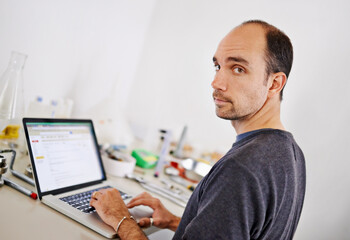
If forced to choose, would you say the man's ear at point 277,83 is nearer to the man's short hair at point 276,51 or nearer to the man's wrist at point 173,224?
the man's short hair at point 276,51

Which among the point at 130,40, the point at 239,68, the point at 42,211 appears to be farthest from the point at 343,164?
the point at 130,40

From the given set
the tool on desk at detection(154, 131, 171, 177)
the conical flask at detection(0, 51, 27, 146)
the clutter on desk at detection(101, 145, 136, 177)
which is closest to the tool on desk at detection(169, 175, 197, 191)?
the tool on desk at detection(154, 131, 171, 177)

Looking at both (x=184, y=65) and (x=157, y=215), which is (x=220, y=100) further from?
(x=184, y=65)

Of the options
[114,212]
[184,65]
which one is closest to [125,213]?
[114,212]

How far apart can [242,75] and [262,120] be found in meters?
0.14

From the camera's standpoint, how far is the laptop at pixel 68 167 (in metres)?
0.81

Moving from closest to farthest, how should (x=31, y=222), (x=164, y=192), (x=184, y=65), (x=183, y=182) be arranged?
(x=31, y=222), (x=164, y=192), (x=183, y=182), (x=184, y=65)

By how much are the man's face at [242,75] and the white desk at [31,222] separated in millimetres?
523

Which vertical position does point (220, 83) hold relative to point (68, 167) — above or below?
above

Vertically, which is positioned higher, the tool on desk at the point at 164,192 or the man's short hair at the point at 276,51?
the man's short hair at the point at 276,51

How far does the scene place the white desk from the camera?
65 cm

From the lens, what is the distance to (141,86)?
221 cm

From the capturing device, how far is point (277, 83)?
82cm

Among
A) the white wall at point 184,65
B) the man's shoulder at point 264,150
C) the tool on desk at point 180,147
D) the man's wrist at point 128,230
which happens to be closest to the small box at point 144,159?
the tool on desk at point 180,147
